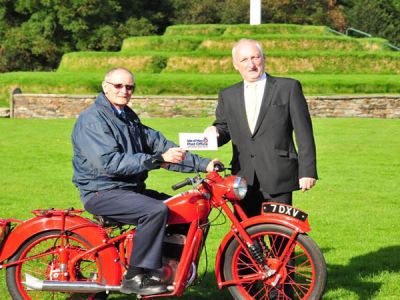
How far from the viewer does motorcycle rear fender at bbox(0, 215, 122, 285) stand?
5105 millimetres

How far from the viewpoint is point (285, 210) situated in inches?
199

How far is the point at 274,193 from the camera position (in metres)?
5.41

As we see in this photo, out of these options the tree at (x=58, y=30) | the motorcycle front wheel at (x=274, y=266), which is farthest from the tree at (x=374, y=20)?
the motorcycle front wheel at (x=274, y=266)

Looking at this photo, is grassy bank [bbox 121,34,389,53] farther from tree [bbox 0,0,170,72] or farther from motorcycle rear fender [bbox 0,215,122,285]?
motorcycle rear fender [bbox 0,215,122,285]

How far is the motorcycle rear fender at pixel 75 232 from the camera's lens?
5105 millimetres

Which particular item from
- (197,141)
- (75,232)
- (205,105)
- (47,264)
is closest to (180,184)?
(197,141)

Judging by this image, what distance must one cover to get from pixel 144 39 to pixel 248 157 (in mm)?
32026

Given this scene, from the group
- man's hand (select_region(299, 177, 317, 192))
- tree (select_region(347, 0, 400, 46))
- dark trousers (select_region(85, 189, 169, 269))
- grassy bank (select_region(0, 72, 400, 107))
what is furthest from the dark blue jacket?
tree (select_region(347, 0, 400, 46))

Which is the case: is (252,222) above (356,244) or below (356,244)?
above

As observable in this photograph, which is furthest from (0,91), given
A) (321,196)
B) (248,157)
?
(248,157)

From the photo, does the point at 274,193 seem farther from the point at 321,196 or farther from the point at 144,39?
the point at 144,39

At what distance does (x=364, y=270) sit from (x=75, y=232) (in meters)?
2.85

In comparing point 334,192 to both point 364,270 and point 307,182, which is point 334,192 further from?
point 307,182

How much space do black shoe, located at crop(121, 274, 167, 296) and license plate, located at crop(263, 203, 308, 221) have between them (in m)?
0.83
